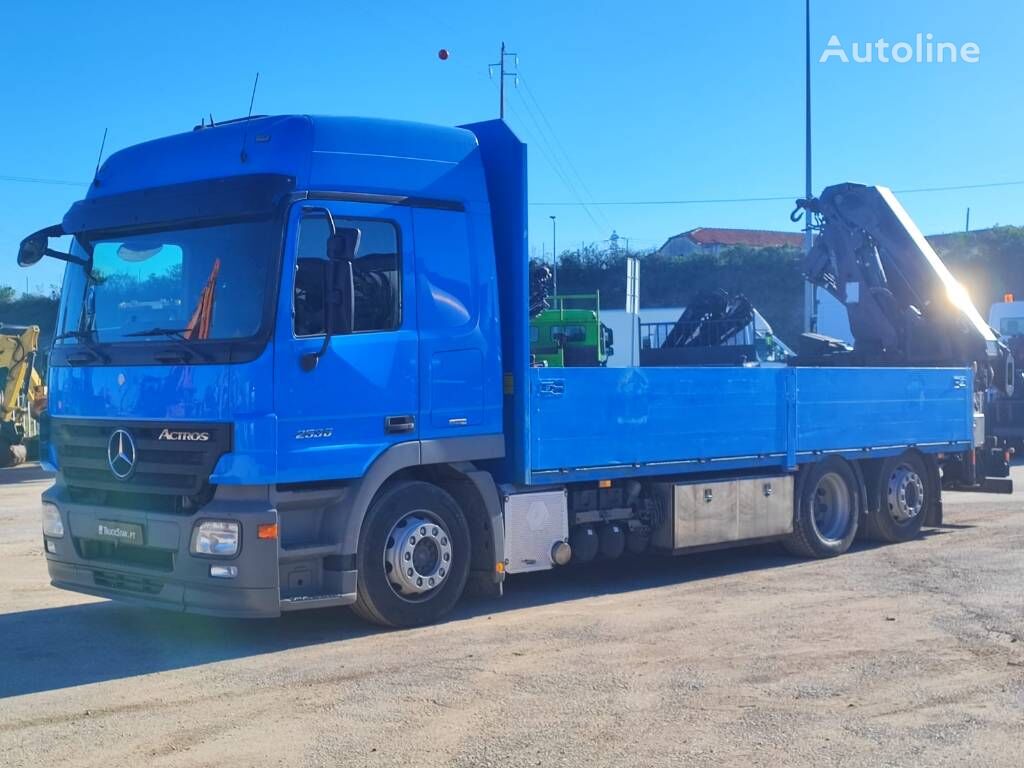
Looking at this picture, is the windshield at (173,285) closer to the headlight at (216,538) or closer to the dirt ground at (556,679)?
the headlight at (216,538)

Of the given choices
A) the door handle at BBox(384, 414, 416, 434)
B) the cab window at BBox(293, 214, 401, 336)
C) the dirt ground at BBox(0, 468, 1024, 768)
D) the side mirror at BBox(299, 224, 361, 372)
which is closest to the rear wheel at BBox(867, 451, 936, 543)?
the dirt ground at BBox(0, 468, 1024, 768)

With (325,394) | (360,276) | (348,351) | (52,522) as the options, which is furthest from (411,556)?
(52,522)

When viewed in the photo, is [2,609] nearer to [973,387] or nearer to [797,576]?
[797,576]

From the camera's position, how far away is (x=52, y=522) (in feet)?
26.1

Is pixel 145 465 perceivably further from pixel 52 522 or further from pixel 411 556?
pixel 411 556

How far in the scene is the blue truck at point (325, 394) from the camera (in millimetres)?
7055

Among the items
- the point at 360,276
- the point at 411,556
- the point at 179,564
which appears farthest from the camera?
the point at 411,556

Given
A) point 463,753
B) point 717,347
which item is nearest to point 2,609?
point 463,753

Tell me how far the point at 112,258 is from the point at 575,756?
184 inches

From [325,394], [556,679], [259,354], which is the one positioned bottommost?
[556,679]

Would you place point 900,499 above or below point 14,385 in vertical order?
below

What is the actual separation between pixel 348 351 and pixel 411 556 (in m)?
1.48

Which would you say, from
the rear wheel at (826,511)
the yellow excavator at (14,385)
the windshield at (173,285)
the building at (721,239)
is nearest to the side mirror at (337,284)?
the windshield at (173,285)

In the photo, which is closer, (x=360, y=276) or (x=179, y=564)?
(x=179, y=564)
